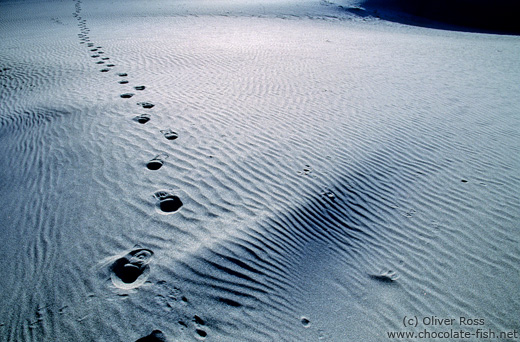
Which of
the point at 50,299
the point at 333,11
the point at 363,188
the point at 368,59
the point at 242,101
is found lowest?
the point at 50,299

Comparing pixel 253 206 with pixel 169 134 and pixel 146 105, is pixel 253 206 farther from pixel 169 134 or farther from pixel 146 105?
pixel 146 105

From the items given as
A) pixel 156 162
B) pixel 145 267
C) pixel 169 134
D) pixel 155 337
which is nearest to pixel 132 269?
pixel 145 267

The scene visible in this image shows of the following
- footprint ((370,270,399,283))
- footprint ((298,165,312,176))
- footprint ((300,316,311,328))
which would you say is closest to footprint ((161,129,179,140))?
footprint ((298,165,312,176))

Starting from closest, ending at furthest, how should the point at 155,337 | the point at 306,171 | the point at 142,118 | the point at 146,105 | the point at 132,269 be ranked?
the point at 155,337
the point at 132,269
the point at 306,171
the point at 142,118
the point at 146,105

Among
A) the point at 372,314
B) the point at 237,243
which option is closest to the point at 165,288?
the point at 237,243

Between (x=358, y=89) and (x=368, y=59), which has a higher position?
(x=368, y=59)

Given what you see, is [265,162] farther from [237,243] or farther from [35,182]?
[35,182]
